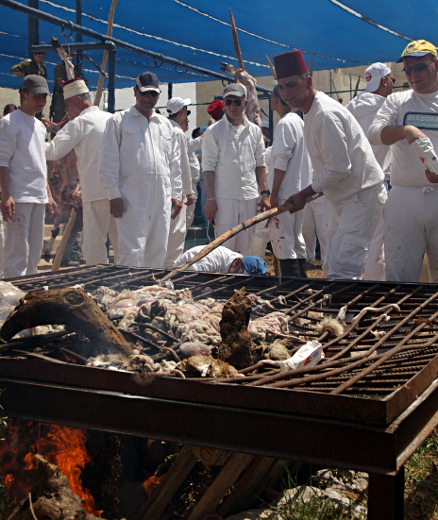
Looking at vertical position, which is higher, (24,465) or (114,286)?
(114,286)

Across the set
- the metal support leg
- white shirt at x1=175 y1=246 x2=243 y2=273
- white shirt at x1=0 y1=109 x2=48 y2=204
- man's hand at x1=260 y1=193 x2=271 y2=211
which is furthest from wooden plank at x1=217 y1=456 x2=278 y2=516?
man's hand at x1=260 y1=193 x2=271 y2=211

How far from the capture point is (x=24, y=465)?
2.89 meters

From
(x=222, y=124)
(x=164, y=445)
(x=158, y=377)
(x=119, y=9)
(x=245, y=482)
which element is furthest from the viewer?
(x=119, y=9)

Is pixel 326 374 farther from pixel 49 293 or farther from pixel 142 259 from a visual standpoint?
pixel 142 259

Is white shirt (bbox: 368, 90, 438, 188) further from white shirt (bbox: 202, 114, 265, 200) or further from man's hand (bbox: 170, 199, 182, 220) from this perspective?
man's hand (bbox: 170, 199, 182, 220)

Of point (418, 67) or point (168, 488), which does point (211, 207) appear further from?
point (168, 488)

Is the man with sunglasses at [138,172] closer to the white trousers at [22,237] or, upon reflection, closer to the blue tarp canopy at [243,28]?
the white trousers at [22,237]

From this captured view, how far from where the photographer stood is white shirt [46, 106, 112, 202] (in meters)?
6.71

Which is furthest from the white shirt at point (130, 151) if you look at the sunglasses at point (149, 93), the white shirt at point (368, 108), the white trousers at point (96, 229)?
the white shirt at point (368, 108)

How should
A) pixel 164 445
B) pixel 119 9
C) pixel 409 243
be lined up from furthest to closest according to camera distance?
pixel 119 9 → pixel 409 243 → pixel 164 445

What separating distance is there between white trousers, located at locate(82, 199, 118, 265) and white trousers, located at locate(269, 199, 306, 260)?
192cm

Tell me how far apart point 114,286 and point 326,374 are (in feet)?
7.74

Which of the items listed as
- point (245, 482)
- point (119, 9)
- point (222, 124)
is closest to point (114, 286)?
point (245, 482)

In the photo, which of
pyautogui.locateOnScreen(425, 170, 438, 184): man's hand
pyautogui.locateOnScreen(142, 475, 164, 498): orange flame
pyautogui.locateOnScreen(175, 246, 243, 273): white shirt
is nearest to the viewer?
pyautogui.locateOnScreen(142, 475, 164, 498): orange flame
